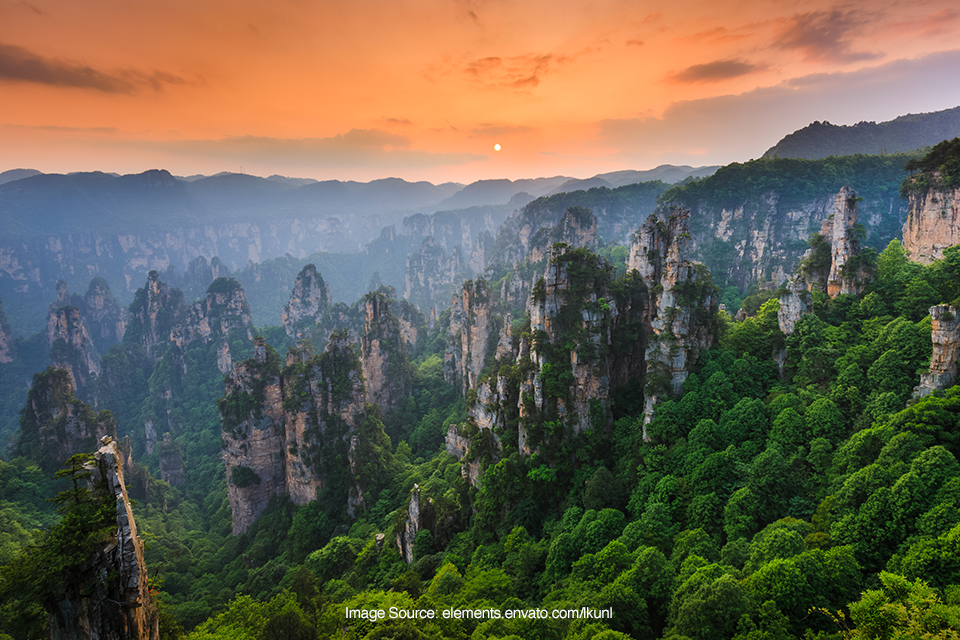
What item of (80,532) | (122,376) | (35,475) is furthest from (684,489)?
(122,376)

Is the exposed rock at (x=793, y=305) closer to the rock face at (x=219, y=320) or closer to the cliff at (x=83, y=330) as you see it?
the rock face at (x=219, y=320)

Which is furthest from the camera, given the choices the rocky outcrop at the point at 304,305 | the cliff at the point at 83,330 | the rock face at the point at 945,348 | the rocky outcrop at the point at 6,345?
the rocky outcrop at the point at 304,305

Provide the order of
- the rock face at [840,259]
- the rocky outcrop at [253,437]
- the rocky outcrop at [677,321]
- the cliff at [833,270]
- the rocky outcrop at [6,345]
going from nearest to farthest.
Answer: the cliff at [833,270], the rocky outcrop at [677,321], the rock face at [840,259], the rocky outcrop at [253,437], the rocky outcrop at [6,345]

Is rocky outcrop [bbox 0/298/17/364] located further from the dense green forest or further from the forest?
the dense green forest

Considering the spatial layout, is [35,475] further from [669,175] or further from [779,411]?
[669,175]

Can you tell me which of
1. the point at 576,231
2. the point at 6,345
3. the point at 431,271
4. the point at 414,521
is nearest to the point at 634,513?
the point at 414,521

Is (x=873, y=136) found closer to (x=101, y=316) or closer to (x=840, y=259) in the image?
(x=840, y=259)

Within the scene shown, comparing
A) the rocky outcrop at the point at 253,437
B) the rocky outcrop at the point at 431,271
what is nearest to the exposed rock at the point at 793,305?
the rocky outcrop at the point at 253,437
